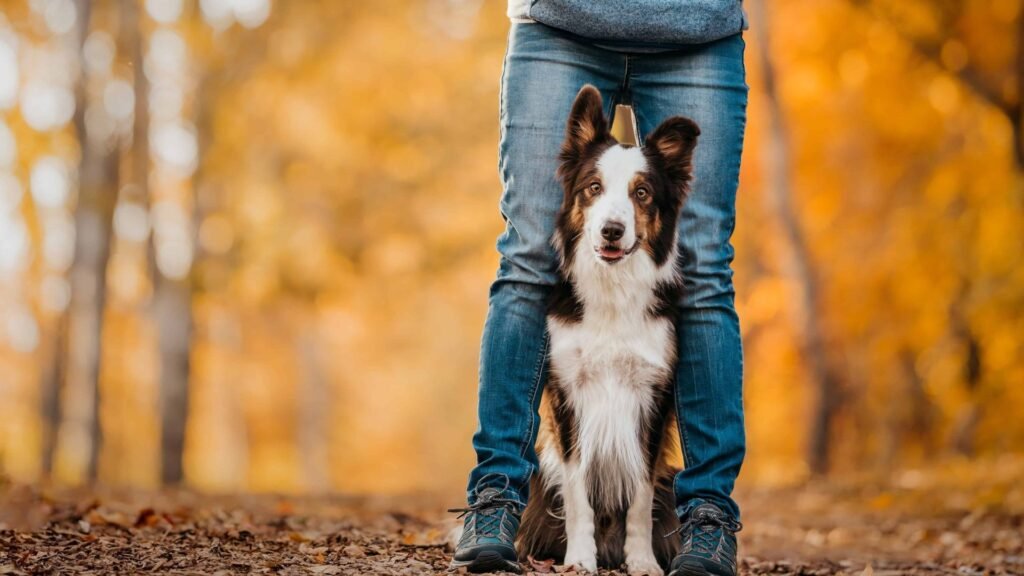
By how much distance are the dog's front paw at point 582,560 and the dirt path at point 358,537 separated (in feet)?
1.22

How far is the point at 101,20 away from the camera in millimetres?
9500

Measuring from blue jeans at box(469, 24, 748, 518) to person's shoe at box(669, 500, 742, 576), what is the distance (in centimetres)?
6

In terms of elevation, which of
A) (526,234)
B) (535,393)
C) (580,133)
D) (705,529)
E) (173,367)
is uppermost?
(173,367)

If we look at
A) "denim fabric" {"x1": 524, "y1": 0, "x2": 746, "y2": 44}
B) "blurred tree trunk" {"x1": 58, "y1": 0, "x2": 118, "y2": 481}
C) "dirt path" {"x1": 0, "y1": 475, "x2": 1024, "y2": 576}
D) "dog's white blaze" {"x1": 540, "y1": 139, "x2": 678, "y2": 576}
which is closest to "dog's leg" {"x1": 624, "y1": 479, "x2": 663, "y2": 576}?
"dog's white blaze" {"x1": 540, "y1": 139, "x2": 678, "y2": 576}

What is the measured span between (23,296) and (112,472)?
316 centimetres

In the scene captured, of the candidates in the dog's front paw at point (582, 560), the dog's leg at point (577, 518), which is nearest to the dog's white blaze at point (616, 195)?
the dog's leg at point (577, 518)

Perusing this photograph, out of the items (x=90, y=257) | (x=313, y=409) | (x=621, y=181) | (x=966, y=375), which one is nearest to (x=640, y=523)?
(x=621, y=181)

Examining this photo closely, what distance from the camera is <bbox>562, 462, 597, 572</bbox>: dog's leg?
2871 mm

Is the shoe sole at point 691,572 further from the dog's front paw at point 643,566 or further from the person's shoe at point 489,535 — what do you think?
the person's shoe at point 489,535

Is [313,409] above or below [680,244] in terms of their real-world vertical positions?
above

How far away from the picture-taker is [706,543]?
272 cm

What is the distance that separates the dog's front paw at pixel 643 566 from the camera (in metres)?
2.85

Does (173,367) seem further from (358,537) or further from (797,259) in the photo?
(358,537)

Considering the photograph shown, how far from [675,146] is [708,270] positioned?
37 cm
